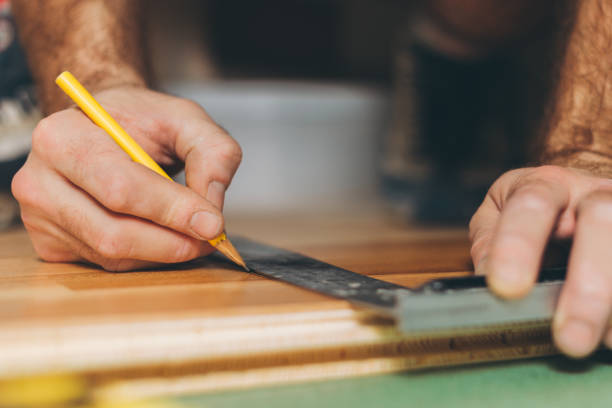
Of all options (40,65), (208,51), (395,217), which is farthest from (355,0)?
(40,65)

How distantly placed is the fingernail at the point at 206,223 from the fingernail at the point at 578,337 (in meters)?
0.31

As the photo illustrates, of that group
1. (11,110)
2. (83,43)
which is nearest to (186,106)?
(83,43)

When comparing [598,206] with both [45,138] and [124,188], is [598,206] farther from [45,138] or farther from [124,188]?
[45,138]

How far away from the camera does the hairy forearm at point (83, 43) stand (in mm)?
750

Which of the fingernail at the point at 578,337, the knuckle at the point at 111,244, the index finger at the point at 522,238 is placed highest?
the index finger at the point at 522,238

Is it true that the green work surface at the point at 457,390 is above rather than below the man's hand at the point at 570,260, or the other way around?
below

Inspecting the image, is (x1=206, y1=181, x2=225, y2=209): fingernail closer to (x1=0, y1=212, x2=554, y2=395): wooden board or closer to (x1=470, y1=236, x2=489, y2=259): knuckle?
(x1=0, y1=212, x2=554, y2=395): wooden board

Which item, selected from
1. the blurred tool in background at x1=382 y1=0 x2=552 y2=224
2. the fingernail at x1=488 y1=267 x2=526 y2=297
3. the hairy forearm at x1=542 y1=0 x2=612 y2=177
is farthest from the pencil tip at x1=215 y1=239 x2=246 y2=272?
the blurred tool in background at x1=382 y1=0 x2=552 y2=224

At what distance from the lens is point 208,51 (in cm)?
291

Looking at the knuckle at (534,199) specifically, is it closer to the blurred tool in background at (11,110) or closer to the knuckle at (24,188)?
the knuckle at (24,188)

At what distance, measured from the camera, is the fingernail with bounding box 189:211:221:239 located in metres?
0.52

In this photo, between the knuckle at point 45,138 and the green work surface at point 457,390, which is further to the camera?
the knuckle at point 45,138

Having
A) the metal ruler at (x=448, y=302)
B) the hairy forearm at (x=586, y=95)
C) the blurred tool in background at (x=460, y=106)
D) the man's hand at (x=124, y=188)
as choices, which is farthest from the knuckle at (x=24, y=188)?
the blurred tool in background at (x=460, y=106)

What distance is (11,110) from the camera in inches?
40.2
